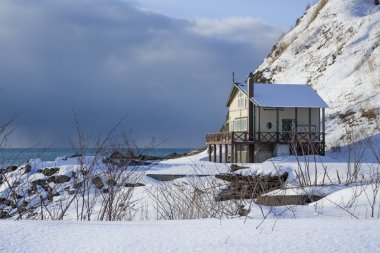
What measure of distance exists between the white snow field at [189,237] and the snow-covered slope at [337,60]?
34005 mm

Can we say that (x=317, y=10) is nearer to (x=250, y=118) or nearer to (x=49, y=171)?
(x=250, y=118)

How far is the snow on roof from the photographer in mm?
35031

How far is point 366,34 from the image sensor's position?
48.8 m

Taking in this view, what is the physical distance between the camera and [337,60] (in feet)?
159

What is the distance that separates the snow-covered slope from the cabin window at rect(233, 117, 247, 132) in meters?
6.76

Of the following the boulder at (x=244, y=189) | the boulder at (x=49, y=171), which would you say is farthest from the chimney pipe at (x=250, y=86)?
the boulder at (x=244, y=189)

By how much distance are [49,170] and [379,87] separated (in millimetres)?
27154

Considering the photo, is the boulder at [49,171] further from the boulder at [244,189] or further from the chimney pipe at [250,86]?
the boulder at [244,189]

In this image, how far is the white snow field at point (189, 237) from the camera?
342cm

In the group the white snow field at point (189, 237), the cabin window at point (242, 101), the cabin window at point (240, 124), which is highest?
the cabin window at point (242, 101)

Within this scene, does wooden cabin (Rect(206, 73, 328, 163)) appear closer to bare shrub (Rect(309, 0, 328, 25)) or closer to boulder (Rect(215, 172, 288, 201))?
boulder (Rect(215, 172, 288, 201))

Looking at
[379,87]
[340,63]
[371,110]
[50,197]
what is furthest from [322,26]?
[50,197]

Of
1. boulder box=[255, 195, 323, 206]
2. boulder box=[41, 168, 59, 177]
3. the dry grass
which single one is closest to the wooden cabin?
Answer: the dry grass

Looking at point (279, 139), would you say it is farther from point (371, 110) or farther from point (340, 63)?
point (340, 63)
